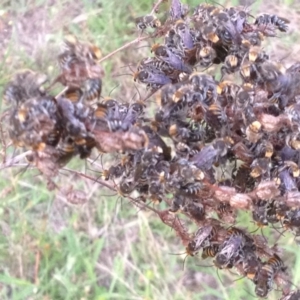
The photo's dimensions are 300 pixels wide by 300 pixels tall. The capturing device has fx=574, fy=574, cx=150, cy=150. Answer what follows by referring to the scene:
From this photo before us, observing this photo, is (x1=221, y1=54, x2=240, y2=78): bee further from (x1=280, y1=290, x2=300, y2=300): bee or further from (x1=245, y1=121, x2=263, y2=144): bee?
(x1=280, y1=290, x2=300, y2=300): bee

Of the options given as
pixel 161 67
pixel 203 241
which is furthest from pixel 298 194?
pixel 161 67

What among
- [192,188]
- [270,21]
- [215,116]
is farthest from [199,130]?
[270,21]

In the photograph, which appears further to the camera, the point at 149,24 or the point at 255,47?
the point at 149,24

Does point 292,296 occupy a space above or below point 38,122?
below

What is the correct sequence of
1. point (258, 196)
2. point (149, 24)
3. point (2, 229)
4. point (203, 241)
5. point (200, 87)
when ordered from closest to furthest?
point (258, 196) → point (200, 87) → point (203, 241) → point (149, 24) → point (2, 229)

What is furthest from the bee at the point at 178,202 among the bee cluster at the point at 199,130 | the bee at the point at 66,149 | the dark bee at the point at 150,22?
the dark bee at the point at 150,22

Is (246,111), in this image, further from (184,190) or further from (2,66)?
(2,66)

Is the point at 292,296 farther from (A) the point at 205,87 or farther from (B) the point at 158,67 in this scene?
(B) the point at 158,67

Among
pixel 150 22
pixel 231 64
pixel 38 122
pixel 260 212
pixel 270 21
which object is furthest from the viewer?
pixel 150 22

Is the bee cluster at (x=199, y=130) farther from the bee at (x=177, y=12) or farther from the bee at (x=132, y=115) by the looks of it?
the bee at (x=177, y=12)
